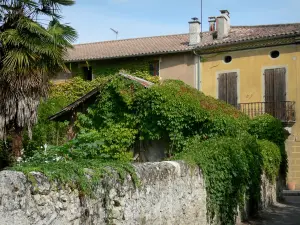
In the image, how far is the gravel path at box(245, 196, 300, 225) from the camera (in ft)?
41.3

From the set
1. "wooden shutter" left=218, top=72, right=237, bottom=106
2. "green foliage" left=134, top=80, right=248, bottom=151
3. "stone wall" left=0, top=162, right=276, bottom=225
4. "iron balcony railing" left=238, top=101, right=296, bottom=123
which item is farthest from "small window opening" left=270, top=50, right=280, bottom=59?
"stone wall" left=0, top=162, right=276, bottom=225

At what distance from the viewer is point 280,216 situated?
13.9 meters

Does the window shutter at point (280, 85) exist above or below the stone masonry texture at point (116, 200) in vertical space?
above

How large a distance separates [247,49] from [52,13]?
16.1 meters

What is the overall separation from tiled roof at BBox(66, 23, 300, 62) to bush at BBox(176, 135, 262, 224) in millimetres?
15911

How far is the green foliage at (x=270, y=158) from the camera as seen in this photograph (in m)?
14.6

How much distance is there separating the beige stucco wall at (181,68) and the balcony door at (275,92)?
4543 mm

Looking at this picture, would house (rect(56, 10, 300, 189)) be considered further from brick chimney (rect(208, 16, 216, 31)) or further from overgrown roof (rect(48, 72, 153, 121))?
overgrown roof (rect(48, 72, 153, 121))

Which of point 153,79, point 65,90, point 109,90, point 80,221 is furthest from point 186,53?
point 80,221

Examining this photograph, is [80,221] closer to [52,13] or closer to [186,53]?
[52,13]

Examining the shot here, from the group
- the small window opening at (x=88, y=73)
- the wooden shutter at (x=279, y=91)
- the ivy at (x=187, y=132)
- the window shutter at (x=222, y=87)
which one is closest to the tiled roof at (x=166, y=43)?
the small window opening at (x=88, y=73)

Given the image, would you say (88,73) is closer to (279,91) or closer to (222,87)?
(222,87)

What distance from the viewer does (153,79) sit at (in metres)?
28.5

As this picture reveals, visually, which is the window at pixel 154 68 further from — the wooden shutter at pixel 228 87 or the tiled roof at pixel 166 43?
the wooden shutter at pixel 228 87
